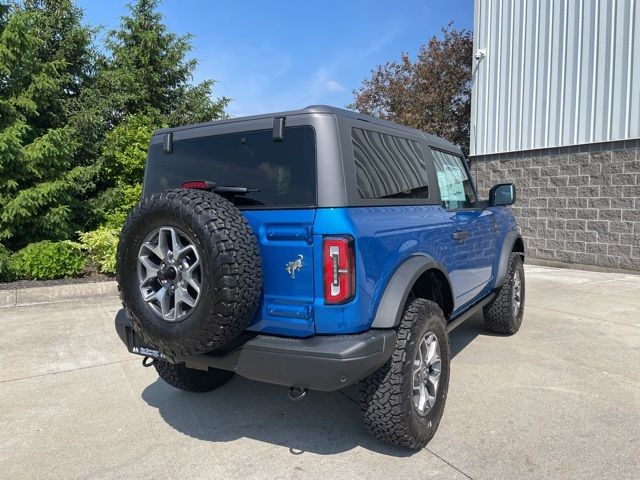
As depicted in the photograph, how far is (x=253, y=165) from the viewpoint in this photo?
2766 mm

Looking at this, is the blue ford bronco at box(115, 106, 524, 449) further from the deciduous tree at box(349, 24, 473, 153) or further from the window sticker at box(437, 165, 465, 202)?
the deciduous tree at box(349, 24, 473, 153)

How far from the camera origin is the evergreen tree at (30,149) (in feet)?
23.9

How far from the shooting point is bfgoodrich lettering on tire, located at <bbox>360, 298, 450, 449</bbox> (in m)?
2.57

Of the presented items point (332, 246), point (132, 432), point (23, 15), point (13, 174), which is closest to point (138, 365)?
point (132, 432)

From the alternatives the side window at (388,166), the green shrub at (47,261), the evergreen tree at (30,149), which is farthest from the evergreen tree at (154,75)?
the side window at (388,166)

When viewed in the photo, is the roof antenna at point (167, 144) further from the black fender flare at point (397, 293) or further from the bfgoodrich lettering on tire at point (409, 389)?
the bfgoodrich lettering on tire at point (409, 389)

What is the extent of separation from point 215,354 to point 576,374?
3.03m

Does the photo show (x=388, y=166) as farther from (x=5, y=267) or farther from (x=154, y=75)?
(x=154, y=75)

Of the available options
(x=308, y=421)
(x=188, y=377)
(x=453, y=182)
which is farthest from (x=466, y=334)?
(x=188, y=377)

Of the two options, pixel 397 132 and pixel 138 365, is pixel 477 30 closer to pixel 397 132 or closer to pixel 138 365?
pixel 397 132

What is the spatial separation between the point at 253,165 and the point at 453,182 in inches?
77.2

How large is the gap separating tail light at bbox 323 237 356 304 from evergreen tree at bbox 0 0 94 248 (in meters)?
6.59

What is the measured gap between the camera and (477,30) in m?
11.6

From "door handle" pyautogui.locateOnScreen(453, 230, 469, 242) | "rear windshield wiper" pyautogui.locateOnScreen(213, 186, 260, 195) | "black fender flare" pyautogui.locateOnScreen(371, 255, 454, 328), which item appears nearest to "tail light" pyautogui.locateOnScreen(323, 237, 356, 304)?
"black fender flare" pyautogui.locateOnScreen(371, 255, 454, 328)
